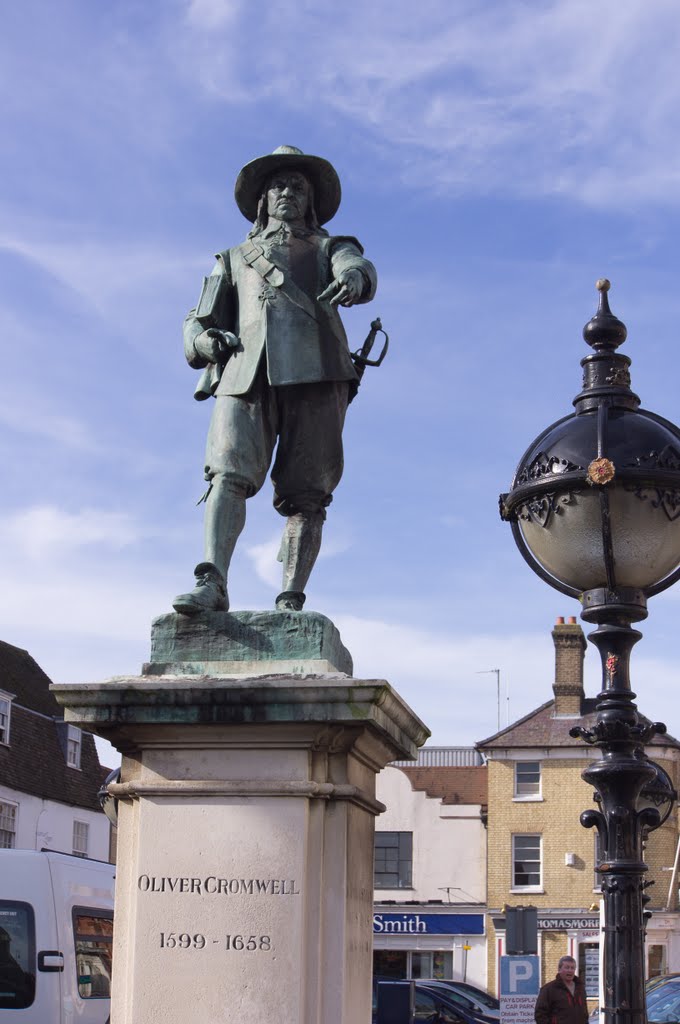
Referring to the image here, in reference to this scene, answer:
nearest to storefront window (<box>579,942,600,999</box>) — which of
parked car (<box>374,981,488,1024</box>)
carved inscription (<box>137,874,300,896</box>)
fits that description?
parked car (<box>374,981,488,1024</box>)

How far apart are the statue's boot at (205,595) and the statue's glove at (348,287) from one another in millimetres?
1245

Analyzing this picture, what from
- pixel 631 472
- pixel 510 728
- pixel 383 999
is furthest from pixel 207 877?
pixel 510 728

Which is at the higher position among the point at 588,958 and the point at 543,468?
the point at 543,468

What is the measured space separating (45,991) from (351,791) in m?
9.39

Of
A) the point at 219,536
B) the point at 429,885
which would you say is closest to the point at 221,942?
the point at 219,536

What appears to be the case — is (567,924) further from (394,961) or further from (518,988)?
(518,988)

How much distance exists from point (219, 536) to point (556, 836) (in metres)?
41.6

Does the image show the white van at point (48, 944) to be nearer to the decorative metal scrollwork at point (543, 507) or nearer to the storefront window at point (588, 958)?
the decorative metal scrollwork at point (543, 507)

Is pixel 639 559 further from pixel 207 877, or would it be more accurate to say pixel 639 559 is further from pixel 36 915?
pixel 36 915

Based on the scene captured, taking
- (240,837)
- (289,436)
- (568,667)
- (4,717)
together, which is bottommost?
(240,837)

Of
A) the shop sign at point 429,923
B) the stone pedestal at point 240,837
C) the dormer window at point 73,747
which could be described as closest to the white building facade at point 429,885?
the shop sign at point 429,923

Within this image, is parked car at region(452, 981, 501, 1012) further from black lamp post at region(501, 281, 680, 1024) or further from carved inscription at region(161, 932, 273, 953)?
carved inscription at region(161, 932, 273, 953)

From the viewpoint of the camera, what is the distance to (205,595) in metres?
5.51

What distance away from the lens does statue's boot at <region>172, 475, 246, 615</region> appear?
5559 millimetres
